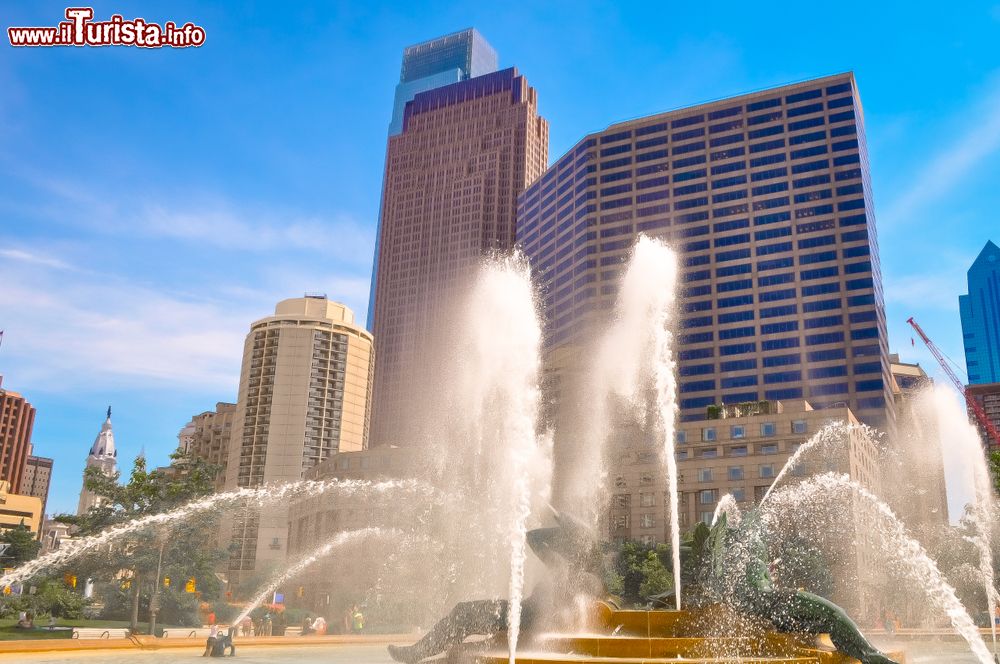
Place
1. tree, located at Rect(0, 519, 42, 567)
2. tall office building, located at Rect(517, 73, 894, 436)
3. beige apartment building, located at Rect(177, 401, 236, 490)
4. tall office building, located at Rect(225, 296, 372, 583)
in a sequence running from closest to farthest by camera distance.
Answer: tree, located at Rect(0, 519, 42, 567) → tall office building, located at Rect(517, 73, 894, 436) → tall office building, located at Rect(225, 296, 372, 583) → beige apartment building, located at Rect(177, 401, 236, 490)

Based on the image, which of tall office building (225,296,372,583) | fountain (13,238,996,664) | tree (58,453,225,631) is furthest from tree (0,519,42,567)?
tall office building (225,296,372,583)

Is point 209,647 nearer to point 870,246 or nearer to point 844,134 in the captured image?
point 870,246

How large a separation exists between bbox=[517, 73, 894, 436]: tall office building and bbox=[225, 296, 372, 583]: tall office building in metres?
40.9

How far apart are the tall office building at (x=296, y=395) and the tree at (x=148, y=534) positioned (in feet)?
302

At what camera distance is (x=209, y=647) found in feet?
103

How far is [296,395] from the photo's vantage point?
148875mm

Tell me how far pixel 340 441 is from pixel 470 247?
2507 inches

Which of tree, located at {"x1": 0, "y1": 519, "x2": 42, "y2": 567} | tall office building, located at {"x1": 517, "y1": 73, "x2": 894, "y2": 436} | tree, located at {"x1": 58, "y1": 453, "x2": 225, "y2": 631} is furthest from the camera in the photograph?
tall office building, located at {"x1": 517, "y1": 73, "x2": 894, "y2": 436}

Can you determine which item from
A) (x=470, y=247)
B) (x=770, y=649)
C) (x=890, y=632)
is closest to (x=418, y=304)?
(x=470, y=247)

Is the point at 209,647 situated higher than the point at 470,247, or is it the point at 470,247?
the point at 470,247

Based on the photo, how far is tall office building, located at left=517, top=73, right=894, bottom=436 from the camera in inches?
4523

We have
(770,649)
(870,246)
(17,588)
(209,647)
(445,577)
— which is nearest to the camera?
(770,649)

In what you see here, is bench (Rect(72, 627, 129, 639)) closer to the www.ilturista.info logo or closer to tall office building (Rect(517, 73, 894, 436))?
the www.ilturista.info logo

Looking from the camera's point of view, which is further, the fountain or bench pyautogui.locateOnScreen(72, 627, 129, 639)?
bench pyautogui.locateOnScreen(72, 627, 129, 639)
